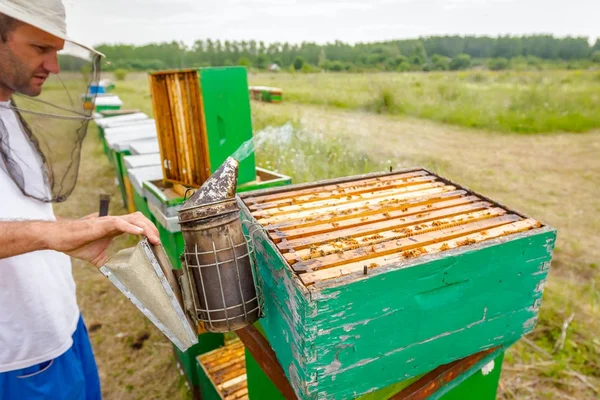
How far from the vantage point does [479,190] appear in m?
6.48

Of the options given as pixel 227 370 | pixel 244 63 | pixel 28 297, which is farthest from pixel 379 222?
pixel 244 63

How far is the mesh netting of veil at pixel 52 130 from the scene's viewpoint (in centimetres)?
167

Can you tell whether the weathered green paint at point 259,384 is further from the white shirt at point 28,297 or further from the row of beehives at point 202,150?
the white shirt at point 28,297

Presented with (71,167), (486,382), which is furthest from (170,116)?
(486,382)

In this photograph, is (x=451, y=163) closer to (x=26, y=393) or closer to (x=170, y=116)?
(x=170, y=116)

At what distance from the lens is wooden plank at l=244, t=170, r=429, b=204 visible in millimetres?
1641

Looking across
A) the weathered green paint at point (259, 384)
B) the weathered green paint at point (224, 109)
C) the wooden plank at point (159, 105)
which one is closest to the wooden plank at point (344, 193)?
the weathered green paint at point (259, 384)

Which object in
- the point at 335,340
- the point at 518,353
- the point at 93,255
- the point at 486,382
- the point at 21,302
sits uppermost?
the point at 93,255

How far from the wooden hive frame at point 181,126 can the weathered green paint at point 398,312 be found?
4.51 feet

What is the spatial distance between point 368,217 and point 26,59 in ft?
4.39

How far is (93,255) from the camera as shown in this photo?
1258 millimetres

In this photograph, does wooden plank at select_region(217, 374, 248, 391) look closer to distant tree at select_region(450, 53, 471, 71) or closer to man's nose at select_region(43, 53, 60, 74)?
man's nose at select_region(43, 53, 60, 74)

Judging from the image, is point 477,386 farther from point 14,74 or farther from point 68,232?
point 14,74

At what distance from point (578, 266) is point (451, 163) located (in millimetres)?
4170
